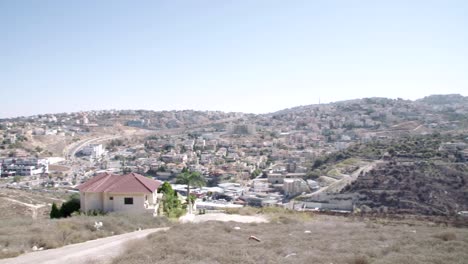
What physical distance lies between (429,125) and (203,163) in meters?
62.1

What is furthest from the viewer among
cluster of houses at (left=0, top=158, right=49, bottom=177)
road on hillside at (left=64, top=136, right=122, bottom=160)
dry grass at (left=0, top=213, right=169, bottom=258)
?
road on hillside at (left=64, top=136, right=122, bottom=160)

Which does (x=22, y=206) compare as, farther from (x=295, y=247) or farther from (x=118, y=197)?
(x=295, y=247)

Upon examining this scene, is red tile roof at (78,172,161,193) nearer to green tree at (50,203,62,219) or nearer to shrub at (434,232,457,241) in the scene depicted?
green tree at (50,203,62,219)

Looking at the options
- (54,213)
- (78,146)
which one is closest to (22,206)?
(54,213)

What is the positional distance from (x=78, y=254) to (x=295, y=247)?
5.86 m

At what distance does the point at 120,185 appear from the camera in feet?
64.2

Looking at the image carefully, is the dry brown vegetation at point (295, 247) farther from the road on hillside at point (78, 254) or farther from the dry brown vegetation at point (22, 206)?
the dry brown vegetation at point (22, 206)

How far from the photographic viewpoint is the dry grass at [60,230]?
1259 cm

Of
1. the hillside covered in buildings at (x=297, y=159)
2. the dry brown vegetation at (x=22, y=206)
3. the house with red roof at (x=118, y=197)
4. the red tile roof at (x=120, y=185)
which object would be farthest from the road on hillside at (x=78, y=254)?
the hillside covered in buildings at (x=297, y=159)

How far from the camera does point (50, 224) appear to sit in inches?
590

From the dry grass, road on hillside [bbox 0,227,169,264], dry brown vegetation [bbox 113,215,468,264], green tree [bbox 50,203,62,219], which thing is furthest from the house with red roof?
road on hillside [bbox 0,227,169,264]

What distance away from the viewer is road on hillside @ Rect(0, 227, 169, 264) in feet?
34.8

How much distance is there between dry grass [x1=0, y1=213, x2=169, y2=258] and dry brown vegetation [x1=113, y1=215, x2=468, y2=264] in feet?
8.47

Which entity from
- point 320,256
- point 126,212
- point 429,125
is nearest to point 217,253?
point 320,256
